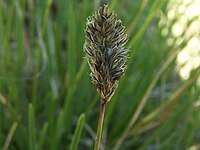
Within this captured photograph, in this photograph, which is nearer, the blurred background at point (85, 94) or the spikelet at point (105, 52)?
the spikelet at point (105, 52)

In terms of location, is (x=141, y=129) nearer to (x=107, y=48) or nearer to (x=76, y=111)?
(x=76, y=111)

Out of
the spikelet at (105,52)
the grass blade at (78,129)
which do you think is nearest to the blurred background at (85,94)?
the grass blade at (78,129)

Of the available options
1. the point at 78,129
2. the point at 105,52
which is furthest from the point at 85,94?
the point at 105,52

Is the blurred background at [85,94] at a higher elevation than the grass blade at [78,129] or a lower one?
higher

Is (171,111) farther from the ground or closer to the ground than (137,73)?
closer to the ground

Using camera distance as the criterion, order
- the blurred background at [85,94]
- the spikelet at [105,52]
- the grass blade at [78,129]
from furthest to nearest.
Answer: the blurred background at [85,94] → the grass blade at [78,129] → the spikelet at [105,52]

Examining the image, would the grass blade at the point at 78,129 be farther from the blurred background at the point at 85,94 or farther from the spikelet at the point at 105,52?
the blurred background at the point at 85,94

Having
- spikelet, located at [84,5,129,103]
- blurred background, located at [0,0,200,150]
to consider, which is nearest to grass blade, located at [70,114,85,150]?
spikelet, located at [84,5,129,103]

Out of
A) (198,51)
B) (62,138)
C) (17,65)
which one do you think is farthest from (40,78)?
(198,51)
